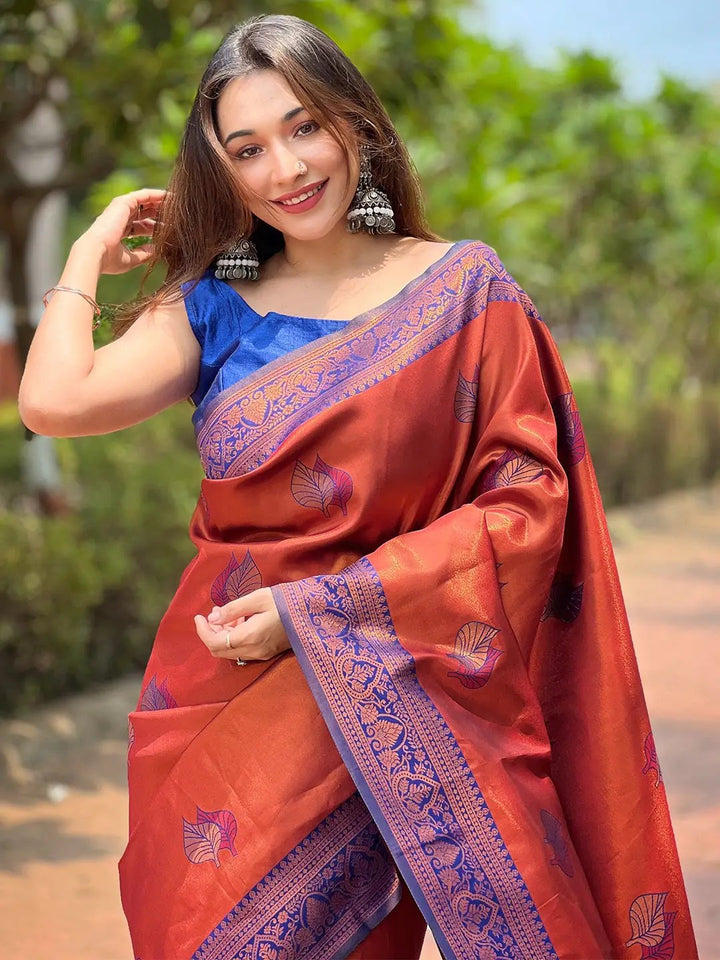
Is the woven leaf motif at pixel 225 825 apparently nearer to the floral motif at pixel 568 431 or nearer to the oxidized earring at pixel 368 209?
the floral motif at pixel 568 431

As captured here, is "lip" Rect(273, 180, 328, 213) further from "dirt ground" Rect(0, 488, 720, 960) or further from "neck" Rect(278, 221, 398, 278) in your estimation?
"dirt ground" Rect(0, 488, 720, 960)

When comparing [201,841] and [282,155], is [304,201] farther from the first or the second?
[201,841]

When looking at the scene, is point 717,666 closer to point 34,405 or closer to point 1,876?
point 1,876

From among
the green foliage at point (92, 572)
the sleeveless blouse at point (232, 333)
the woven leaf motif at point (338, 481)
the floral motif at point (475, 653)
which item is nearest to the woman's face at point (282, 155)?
the sleeveless blouse at point (232, 333)

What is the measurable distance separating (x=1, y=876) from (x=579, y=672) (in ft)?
8.51

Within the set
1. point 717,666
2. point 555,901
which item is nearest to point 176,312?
point 555,901

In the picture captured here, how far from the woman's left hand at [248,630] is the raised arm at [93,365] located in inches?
13.3

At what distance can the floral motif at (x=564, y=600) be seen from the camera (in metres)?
1.97

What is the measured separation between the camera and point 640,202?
1164cm

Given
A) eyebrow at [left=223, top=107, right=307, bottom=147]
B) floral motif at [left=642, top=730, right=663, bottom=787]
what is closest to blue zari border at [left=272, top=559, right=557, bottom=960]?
floral motif at [left=642, top=730, right=663, bottom=787]

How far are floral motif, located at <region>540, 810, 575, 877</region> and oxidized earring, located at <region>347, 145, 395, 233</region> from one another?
926mm

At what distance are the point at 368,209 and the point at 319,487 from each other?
0.46m

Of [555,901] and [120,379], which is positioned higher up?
[120,379]

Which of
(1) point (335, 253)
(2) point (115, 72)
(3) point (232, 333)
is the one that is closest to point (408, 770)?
(3) point (232, 333)
